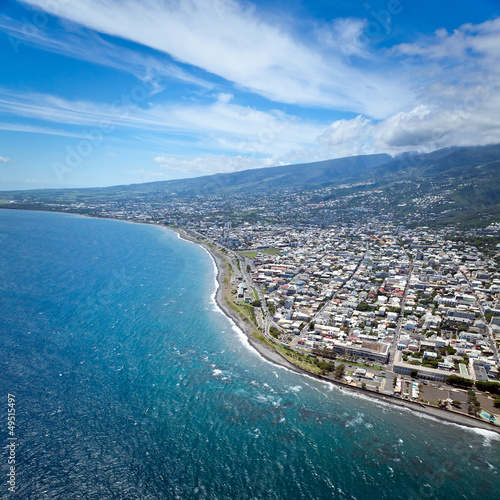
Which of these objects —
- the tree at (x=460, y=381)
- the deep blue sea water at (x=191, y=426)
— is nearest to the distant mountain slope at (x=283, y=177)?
the deep blue sea water at (x=191, y=426)

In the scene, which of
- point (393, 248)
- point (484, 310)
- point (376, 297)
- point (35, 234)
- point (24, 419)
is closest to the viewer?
point (24, 419)

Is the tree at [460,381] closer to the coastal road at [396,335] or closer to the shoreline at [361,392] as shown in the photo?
the shoreline at [361,392]

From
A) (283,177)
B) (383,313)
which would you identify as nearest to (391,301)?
(383,313)

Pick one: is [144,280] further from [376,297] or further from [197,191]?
[197,191]

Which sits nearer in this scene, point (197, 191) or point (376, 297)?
point (376, 297)

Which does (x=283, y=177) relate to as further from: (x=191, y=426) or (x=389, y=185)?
(x=191, y=426)

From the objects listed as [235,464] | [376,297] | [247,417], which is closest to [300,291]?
[376,297]

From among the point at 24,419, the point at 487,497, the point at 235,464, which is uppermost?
the point at 24,419

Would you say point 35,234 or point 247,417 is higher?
point 35,234
